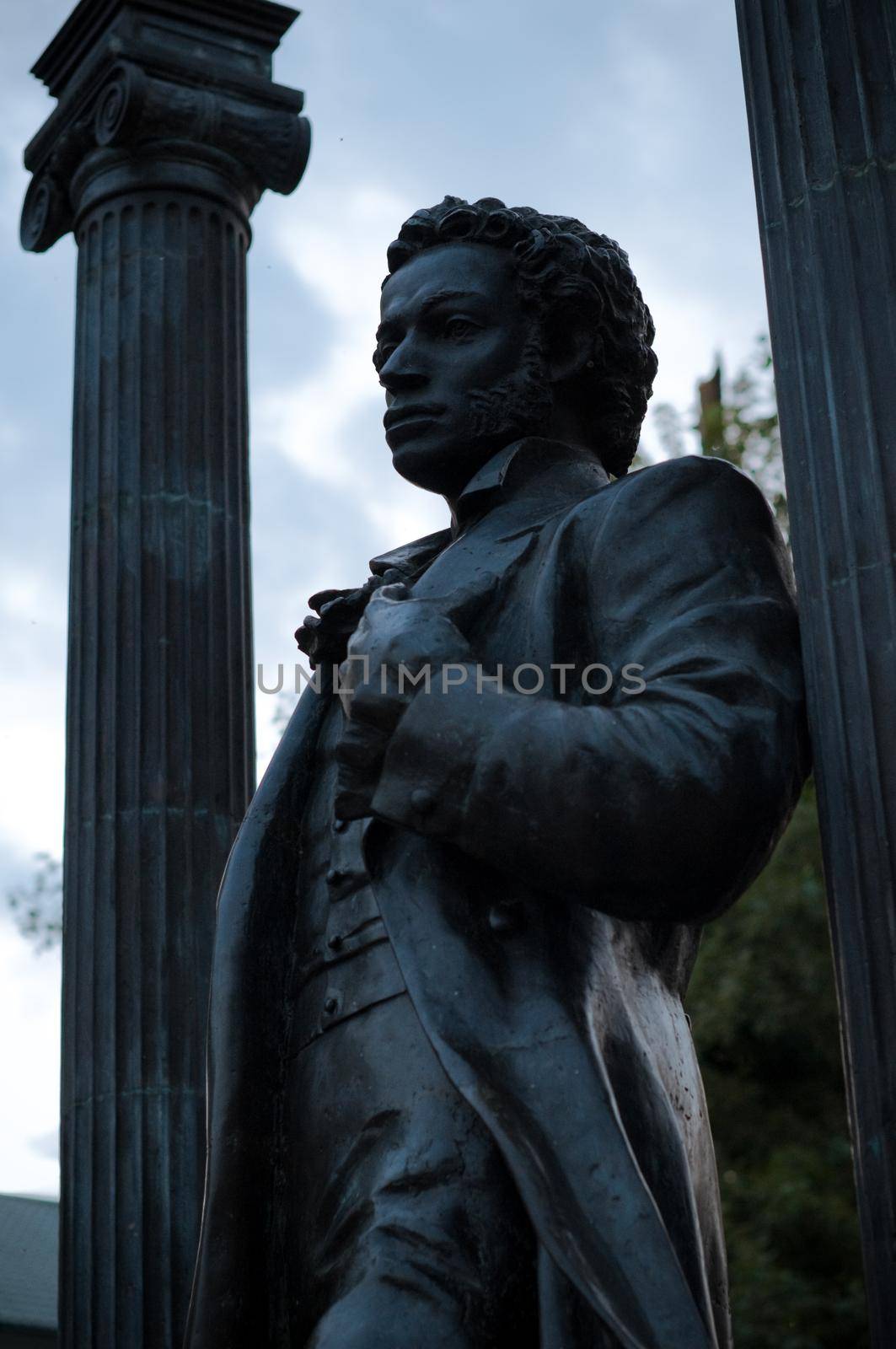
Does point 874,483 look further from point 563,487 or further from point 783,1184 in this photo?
point 783,1184

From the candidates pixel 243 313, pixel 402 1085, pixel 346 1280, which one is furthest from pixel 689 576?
pixel 243 313

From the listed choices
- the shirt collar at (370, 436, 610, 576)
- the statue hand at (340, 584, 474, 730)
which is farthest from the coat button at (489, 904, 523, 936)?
the shirt collar at (370, 436, 610, 576)

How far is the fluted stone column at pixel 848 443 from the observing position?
3.36m

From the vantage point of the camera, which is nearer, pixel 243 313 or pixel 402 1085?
pixel 402 1085

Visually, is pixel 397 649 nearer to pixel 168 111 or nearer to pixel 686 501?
pixel 686 501

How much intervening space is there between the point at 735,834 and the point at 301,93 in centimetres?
778

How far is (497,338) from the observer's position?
13.3 feet

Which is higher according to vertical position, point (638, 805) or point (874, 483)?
point (874, 483)

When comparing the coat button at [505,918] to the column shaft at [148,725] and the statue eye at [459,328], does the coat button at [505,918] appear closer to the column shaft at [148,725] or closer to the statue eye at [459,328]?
the statue eye at [459,328]

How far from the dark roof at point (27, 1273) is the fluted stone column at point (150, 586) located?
1.16m

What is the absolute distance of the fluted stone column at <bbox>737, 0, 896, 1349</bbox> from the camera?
3363 mm

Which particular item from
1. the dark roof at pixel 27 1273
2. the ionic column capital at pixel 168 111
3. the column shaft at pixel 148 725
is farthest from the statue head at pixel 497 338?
the dark roof at pixel 27 1273

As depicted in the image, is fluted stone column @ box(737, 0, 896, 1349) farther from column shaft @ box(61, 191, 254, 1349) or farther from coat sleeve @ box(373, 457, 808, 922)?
column shaft @ box(61, 191, 254, 1349)

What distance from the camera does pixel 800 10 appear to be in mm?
4113
